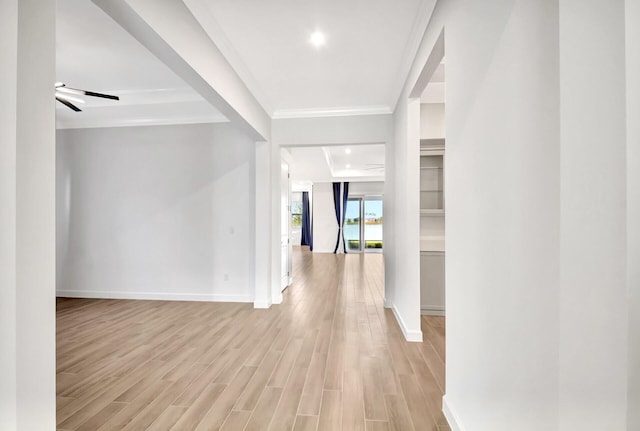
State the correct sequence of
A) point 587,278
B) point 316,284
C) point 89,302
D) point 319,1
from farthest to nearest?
point 316,284 → point 89,302 → point 319,1 → point 587,278

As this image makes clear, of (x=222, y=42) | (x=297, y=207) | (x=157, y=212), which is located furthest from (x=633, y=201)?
(x=297, y=207)

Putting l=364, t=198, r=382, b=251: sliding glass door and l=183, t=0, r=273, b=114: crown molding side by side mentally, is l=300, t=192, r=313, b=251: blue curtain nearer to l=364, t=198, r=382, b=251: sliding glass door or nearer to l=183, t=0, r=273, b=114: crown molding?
l=364, t=198, r=382, b=251: sliding glass door

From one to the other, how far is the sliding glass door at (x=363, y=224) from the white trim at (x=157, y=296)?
7393 mm

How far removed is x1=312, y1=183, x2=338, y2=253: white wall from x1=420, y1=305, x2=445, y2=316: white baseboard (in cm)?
770

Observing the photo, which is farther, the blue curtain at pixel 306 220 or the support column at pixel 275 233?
the blue curtain at pixel 306 220

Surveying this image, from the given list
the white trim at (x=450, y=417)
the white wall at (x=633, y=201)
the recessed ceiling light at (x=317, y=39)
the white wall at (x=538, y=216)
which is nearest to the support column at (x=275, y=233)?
the recessed ceiling light at (x=317, y=39)

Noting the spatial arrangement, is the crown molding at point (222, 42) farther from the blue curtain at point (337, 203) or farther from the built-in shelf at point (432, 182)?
the blue curtain at point (337, 203)

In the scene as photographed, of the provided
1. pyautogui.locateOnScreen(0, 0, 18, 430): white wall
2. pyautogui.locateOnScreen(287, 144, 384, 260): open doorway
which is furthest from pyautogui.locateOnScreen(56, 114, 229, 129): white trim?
pyautogui.locateOnScreen(287, 144, 384, 260): open doorway

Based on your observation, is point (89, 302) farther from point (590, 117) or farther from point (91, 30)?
point (590, 117)

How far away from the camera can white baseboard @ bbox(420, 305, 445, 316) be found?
3.85 meters

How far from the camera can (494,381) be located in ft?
4.11

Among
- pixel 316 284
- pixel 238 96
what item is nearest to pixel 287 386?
pixel 238 96

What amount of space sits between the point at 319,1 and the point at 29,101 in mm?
1958

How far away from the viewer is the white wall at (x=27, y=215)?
0.93m
